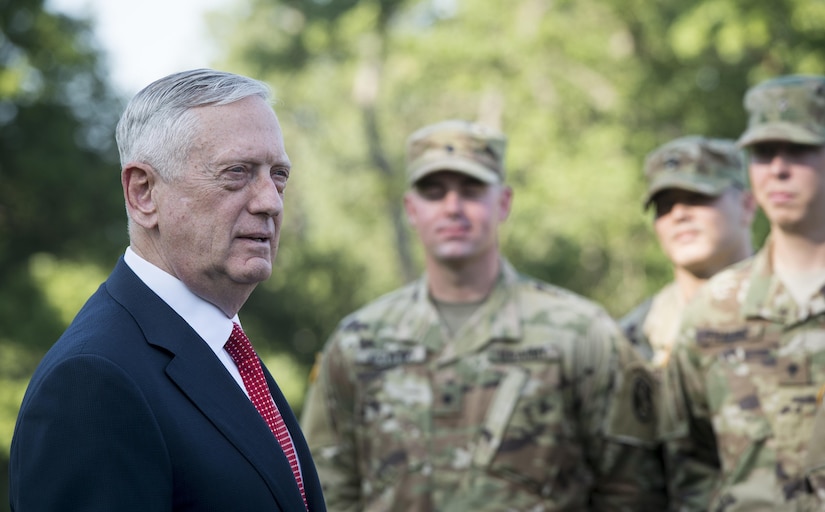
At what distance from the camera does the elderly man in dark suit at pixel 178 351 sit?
1935 millimetres

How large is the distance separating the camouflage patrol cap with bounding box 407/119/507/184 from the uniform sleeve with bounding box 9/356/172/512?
130 inches

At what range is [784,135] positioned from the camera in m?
4.34

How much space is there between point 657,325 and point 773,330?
133cm

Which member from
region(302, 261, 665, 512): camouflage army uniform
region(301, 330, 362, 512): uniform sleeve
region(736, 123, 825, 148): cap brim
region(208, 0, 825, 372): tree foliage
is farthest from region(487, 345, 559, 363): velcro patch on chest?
region(208, 0, 825, 372): tree foliage

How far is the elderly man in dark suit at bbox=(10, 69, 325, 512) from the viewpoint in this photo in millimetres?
1935

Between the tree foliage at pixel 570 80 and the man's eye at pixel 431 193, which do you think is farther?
the tree foliage at pixel 570 80

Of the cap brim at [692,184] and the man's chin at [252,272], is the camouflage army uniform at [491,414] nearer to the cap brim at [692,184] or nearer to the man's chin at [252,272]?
the cap brim at [692,184]

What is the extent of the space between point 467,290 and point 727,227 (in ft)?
4.39

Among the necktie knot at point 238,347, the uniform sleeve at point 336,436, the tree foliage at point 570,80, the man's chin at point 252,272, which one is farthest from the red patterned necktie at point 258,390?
the tree foliage at point 570,80

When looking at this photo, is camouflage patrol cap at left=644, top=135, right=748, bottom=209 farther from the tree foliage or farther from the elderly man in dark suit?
the tree foliage

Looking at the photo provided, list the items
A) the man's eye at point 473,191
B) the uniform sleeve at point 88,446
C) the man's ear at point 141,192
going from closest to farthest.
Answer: the uniform sleeve at point 88,446
the man's ear at point 141,192
the man's eye at point 473,191

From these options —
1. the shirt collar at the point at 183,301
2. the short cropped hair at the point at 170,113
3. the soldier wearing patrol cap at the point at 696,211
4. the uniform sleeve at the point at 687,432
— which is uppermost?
the soldier wearing patrol cap at the point at 696,211

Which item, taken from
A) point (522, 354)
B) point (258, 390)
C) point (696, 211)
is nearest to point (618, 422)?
point (522, 354)

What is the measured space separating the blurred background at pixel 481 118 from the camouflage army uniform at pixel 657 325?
5.78 meters
